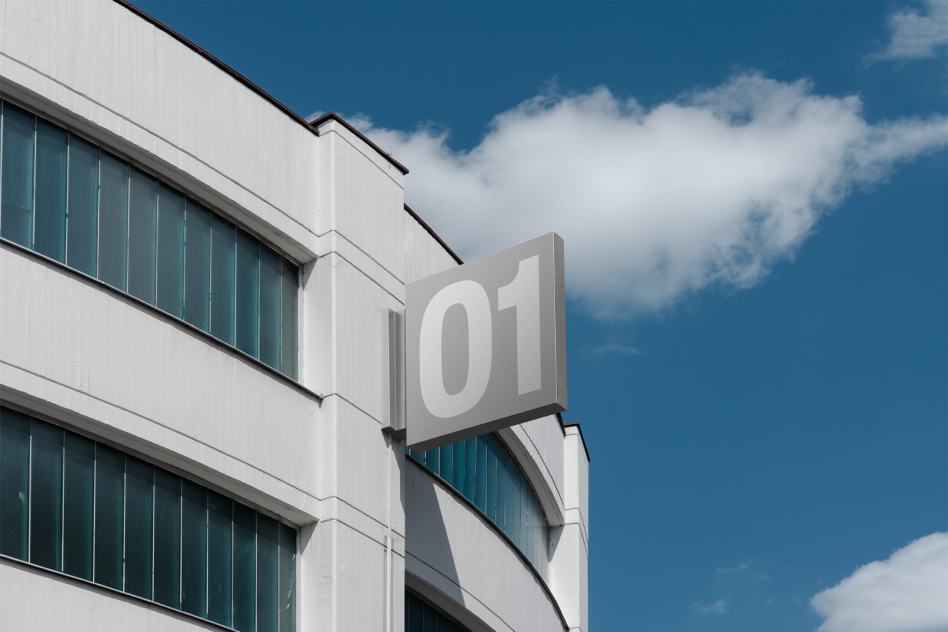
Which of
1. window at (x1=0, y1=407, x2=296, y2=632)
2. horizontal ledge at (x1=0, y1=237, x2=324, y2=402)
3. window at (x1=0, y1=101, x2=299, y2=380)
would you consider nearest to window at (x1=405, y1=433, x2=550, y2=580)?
horizontal ledge at (x1=0, y1=237, x2=324, y2=402)

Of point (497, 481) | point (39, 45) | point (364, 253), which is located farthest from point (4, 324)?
point (497, 481)

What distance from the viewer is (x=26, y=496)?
59.2ft

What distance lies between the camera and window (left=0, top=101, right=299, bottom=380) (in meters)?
19.1

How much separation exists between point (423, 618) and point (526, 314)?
6.41 meters

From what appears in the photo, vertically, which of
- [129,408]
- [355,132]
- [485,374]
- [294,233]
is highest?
[355,132]

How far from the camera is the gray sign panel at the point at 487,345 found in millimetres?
22000

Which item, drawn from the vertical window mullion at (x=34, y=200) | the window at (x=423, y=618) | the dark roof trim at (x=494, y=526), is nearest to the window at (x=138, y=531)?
the vertical window mullion at (x=34, y=200)

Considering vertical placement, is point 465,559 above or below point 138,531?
above

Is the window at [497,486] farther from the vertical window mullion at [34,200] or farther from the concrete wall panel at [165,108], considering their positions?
the vertical window mullion at [34,200]

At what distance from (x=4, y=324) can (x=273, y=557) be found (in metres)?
5.89

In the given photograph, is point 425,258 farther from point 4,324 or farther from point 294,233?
point 4,324

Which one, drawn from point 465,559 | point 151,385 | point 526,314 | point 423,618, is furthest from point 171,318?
point 465,559

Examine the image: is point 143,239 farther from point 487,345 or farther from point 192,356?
point 487,345

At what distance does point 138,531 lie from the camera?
→ 19297 millimetres
